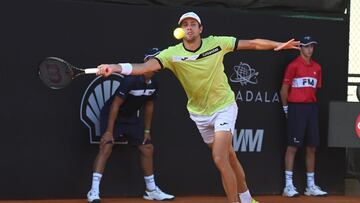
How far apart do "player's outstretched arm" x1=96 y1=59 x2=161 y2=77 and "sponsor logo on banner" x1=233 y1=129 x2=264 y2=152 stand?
115 inches

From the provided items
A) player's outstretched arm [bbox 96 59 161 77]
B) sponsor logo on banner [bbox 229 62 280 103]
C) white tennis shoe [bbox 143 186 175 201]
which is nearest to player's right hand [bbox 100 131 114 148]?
white tennis shoe [bbox 143 186 175 201]

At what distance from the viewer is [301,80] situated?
356 inches

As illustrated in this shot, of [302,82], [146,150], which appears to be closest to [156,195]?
[146,150]

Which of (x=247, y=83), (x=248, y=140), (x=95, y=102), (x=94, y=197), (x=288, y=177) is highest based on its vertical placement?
(x=247, y=83)

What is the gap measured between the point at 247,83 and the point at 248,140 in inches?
29.9

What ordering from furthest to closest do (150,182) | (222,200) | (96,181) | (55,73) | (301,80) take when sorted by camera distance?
(301,80) < (222,200) < (150,182) < (96,181) < (55,73)

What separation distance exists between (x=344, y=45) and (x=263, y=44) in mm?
3525

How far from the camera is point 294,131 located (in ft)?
29.7

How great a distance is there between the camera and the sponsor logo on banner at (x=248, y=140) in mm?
9086

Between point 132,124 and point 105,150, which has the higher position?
point 132,124

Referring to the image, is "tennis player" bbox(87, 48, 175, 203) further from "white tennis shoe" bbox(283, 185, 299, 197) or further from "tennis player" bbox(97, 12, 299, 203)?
"white tennis shoe" bbox(283, 185, 299, 197)

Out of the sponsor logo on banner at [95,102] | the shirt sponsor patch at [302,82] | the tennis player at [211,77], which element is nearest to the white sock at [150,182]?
the sponsor logo on banner at [95,102]

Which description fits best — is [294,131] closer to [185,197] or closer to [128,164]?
[185,197]

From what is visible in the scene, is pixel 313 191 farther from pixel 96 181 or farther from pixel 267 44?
pixel 267 44
